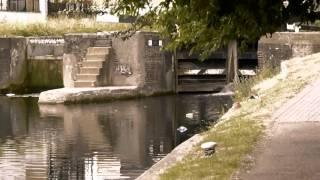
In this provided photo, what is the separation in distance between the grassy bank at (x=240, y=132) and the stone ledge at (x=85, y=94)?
244 inches

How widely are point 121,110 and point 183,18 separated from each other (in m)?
15.4

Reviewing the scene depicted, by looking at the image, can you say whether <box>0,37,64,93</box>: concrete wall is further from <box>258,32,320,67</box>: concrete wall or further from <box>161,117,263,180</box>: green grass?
<box>161,117,263,180</box>: green grass

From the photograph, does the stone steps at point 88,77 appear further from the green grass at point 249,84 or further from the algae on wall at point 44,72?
the green grass at point 249,84

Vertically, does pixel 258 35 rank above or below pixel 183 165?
above

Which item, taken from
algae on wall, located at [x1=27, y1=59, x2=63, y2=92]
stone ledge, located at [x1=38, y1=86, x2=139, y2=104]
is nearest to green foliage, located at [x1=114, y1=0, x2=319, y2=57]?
stone ledge, located at [x1=38, y1=86, x2=139, y2=104]

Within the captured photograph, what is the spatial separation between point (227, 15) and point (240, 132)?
18.2 feet

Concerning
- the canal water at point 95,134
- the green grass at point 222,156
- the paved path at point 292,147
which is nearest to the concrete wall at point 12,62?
the canal water at point 95,134

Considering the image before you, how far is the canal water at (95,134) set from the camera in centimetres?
1312

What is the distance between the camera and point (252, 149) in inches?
394

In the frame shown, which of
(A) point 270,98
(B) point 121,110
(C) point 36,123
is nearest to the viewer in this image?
(A) point 270,98

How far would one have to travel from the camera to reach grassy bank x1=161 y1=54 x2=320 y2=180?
29.3ft

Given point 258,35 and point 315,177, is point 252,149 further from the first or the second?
point 258,35

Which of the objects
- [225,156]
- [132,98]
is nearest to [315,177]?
[225,156]

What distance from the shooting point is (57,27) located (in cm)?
3203
